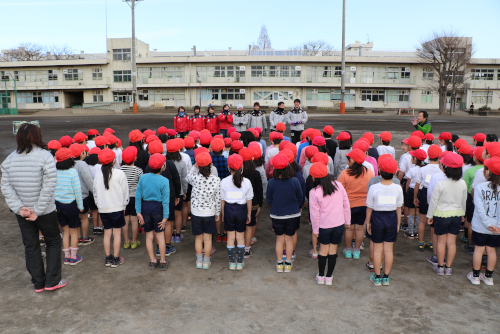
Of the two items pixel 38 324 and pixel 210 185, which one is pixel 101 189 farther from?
pixel 38 324

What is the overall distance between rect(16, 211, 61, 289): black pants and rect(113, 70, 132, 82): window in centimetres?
4992

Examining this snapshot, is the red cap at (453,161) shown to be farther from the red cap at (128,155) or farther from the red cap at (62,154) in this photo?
the red cap at (62,154)

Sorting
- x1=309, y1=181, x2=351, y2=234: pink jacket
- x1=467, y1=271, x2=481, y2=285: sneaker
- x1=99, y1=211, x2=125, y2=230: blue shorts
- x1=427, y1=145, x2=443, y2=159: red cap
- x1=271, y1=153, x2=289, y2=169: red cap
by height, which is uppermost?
x1=427, y1=145, x2=443, y2=159: red cap

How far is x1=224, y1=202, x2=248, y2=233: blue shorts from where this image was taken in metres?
5.16

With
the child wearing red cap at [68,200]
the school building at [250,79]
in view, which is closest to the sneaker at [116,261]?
the child wearing red cap at [68,200]

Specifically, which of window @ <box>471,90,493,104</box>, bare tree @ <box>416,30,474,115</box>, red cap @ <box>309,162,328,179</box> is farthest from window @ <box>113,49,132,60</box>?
red cap @ <box>309,162,328,179</box>

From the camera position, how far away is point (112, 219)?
17.2ft

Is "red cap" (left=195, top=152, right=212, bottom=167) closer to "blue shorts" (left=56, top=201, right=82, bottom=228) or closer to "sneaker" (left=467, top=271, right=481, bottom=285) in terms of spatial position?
"blue shorts" (left=56, top=201, right=82, bottom=228)

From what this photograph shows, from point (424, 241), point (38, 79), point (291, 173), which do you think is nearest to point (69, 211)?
point (291, 173)

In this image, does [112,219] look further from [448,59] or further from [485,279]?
[448,59]

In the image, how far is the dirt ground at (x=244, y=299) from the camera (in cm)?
384

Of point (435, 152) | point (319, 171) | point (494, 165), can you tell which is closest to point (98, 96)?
point (435, 152)

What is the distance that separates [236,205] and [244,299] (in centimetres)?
131

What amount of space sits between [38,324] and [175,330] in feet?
4.80
